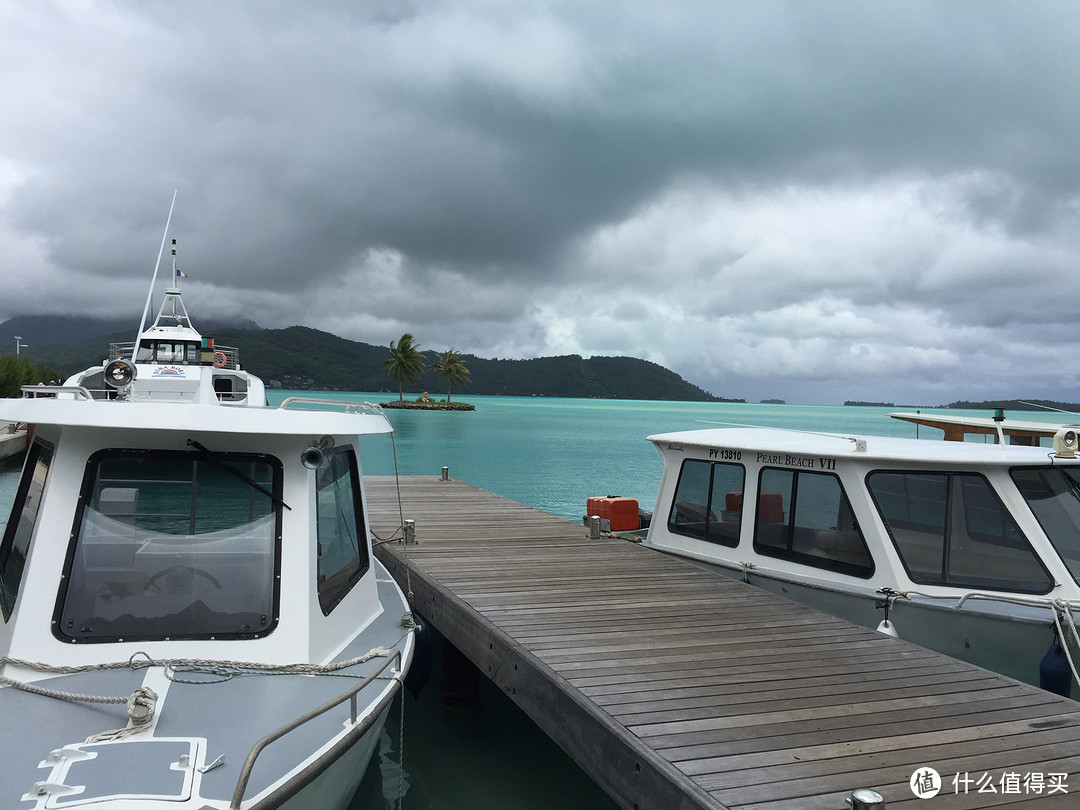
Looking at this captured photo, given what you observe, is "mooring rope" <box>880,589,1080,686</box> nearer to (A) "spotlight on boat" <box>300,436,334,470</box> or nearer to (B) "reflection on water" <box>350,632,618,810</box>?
(B) "reflection on water" <box>350,632,618,810</box>

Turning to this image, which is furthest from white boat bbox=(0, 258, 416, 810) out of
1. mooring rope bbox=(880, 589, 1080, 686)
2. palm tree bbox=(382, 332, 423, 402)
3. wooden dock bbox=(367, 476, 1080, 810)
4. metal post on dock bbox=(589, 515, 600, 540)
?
palm tree bbox=(382, 332, 423, 402)

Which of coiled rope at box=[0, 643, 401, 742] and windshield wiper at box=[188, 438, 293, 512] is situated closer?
coiled rope at box=[0, 643, 401, 742]

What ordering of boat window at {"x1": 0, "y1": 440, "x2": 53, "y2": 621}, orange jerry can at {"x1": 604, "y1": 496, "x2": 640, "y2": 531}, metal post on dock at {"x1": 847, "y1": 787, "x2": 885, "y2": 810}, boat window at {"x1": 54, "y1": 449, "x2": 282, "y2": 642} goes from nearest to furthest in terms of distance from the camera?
metal post on dock at {"x1": 847, "y1": 787, "x2": 885, "y2": 810}, boat window at {"x1": 54, "y1": 449, "x2": 282, "y2": 642}, boat window at {"x1": 0, "y1": 440, "x2": 53, "y2": 621}, orange jerry can at {"x1": 604, "y1": 496, "x2": 640, "y2": 531}

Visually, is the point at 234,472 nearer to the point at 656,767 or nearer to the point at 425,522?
the point at 656,767

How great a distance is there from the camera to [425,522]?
1171cm

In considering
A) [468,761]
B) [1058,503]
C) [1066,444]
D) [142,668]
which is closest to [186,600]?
[142,668]

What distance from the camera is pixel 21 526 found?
16.4ft

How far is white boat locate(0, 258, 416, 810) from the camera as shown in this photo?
3.91 m

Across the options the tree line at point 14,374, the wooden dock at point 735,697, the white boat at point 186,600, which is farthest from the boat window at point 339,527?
the tree line at point 14,374

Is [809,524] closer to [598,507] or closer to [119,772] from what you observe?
[598,507]

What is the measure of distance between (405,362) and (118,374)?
97233 mm

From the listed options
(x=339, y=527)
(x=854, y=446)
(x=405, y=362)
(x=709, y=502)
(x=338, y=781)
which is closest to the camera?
(x=338, y=781)

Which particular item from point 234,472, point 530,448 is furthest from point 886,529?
point 530,448

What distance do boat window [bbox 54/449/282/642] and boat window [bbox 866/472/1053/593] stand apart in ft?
19.0
